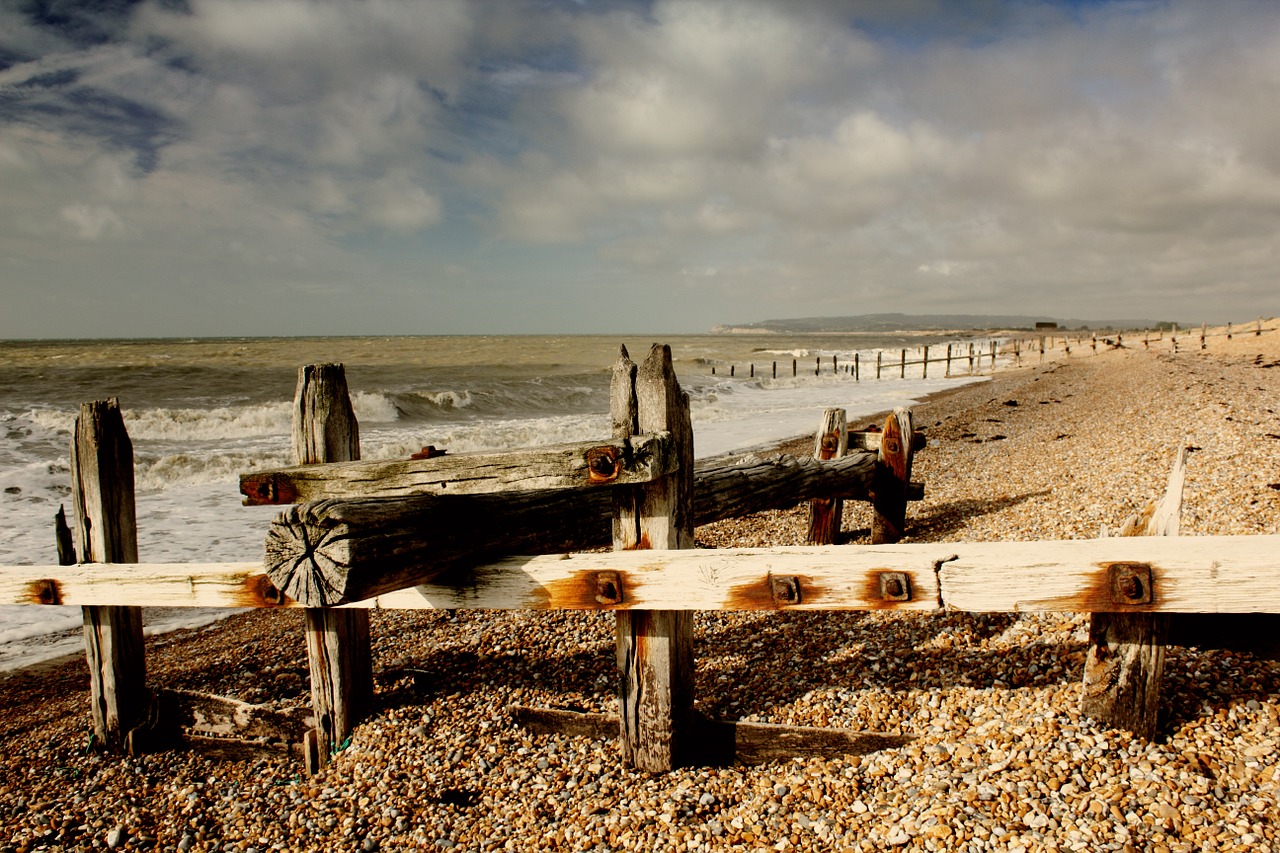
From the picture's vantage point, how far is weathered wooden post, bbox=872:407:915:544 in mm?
7551

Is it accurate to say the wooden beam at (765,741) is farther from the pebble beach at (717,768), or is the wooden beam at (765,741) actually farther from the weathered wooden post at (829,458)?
the weathered wooden post at (829,458)

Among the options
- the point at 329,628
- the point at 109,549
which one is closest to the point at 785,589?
the point at 329,628

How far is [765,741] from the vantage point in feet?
12.0

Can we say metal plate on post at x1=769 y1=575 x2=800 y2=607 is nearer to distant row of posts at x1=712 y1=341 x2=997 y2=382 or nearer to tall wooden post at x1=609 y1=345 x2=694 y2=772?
tall wooden post at x1=609 y1=345 x2=694 y2=772

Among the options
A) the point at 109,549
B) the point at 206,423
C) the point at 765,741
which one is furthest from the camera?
the point at 206,423

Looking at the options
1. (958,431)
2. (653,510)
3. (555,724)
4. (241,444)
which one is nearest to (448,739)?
(555,724)

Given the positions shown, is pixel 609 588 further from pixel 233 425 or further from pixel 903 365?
pixel 903 365

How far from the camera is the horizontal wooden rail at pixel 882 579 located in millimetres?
2775

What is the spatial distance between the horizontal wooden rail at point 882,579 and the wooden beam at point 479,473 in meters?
0.42

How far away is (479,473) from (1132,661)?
10.1 ft

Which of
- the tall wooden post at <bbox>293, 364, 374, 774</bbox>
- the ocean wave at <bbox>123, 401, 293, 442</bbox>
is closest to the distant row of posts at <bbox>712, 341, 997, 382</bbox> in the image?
the ocean wave at <bbox>123, 401, 293, 442</bbox>

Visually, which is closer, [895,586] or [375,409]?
[895,586]

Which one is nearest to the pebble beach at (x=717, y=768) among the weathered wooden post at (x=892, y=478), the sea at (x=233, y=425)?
the weathered wooden post at (x=892, y=478)

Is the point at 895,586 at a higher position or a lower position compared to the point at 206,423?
higher
